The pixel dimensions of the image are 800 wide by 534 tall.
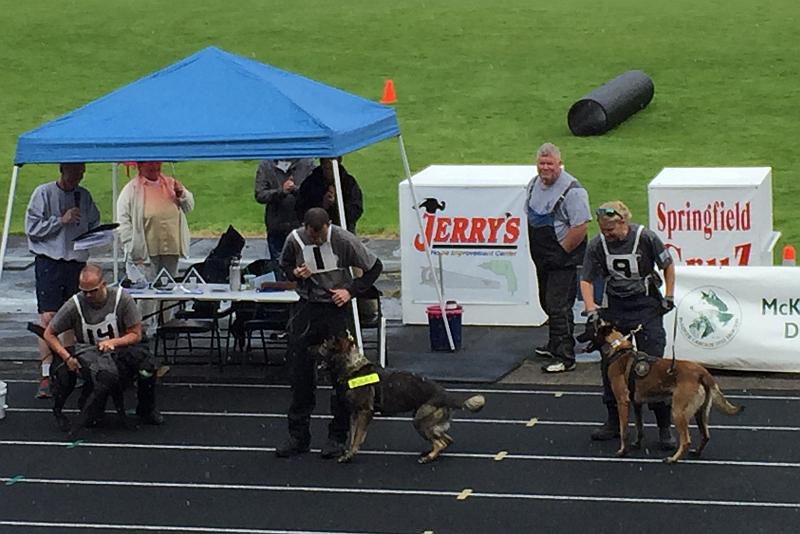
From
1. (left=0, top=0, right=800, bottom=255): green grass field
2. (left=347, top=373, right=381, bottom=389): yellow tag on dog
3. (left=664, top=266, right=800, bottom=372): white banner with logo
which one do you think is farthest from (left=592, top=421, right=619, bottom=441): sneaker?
(left=0, top=0, right=800, bottom=255): green grass field

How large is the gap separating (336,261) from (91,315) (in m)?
2.02

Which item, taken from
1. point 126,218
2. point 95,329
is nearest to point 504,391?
point 95,329

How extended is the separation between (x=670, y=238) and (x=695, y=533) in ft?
19.9

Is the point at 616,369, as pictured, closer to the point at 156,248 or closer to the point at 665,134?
the point at 156,248

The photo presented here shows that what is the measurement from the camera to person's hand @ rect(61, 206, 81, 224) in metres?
12.8

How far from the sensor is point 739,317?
13.1 metres

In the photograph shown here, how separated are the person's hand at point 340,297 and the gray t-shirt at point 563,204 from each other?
9.21ft

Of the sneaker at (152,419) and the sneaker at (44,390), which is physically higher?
the sneaker at (44,390)

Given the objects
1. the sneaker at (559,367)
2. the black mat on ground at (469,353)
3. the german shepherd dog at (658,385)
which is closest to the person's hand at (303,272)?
the german shepherd dog at (658,385)

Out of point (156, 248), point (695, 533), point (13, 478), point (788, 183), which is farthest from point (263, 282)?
point (788, 183)

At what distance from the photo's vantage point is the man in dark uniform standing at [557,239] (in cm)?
1307

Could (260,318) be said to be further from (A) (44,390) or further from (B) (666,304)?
(B) (666,304)

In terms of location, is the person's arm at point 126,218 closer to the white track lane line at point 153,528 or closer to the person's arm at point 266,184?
the person's arm at point 266,184

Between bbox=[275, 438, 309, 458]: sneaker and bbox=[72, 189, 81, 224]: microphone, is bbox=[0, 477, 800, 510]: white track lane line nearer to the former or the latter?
bbox=[275, 438, 309, 458]: sneaker
